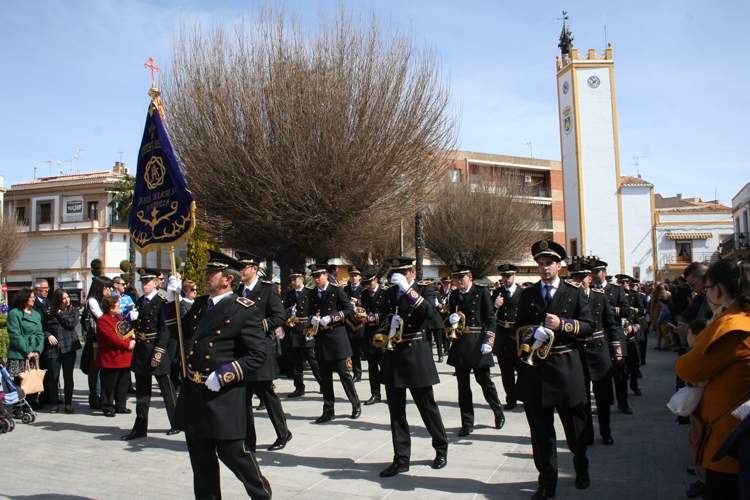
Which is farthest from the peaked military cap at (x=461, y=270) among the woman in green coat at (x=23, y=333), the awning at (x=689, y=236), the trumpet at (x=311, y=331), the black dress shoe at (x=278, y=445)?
the awning at (x=689, y=236)

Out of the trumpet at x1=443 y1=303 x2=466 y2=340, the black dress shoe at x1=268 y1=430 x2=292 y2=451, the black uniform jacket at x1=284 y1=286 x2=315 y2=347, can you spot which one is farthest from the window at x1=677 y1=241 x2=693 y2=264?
the black dress shoe at x1=268 y1=430 x2=292 y2=451

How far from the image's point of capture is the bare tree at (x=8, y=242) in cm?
3466

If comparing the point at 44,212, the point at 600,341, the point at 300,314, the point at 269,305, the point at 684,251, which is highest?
the point at 44,212

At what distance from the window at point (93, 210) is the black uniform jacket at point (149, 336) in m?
40.0

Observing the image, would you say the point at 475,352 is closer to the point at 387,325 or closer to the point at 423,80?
the point at 387,325

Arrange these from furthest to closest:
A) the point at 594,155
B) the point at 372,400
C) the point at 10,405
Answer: the point at 594,155
the point at 372,400
the point at 10,405

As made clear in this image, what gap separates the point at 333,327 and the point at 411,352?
8.05 ft

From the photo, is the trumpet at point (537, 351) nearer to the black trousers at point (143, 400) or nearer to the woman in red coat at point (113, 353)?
the black trousers at point (143, 400)

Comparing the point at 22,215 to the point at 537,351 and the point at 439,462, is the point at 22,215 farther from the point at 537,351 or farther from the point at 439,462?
the point at 537,351

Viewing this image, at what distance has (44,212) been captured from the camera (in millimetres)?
44094

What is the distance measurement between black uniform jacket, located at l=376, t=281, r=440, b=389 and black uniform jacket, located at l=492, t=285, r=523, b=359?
216 centimetres

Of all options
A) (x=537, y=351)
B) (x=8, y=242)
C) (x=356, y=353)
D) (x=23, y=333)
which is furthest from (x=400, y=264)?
(x=8, y=242)

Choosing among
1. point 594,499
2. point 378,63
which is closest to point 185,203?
point 594,499

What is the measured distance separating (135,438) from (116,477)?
1.48 m
